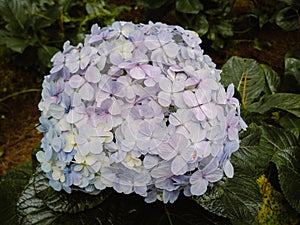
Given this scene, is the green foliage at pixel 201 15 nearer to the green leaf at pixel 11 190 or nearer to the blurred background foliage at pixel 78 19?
the blurred background foliage at pixel 78 19

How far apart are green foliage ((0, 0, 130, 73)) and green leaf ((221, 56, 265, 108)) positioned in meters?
1.22

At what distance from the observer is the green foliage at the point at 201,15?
296cm

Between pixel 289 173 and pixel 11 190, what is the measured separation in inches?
35.2

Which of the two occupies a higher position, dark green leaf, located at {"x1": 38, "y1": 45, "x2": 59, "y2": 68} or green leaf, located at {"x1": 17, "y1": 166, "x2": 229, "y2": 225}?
green leaf, located at {"x1": 17, "y1": 166, "x2": 229, "y2": 225}

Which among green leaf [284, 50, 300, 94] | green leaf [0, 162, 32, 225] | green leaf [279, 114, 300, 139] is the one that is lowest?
green leaf [279, 114, 300, 139]

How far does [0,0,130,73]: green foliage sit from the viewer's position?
288 cm

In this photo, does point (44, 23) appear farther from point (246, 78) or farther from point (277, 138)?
point (277, 138)

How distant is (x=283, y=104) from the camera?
1.88 m

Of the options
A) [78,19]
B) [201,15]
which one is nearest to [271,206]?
[201,15]

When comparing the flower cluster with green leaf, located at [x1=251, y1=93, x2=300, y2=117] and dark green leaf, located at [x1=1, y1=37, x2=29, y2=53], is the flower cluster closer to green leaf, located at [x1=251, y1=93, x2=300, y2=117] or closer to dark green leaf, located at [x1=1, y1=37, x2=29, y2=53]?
green leaf, located at [x1=251, y1=93, x2=300, y2=117]

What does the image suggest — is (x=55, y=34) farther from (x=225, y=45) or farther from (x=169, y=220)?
(x=169, y=220)

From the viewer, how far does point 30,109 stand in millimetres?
2934

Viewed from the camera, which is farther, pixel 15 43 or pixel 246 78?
pixel 15 43

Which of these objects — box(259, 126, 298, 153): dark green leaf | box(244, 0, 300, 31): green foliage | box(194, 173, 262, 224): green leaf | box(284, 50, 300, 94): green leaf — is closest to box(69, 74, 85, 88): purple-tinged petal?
box(194, 173, 262, 224): green leaf
